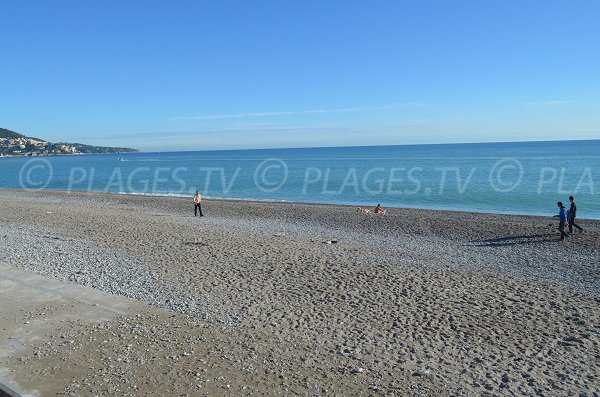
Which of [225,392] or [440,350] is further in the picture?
[440,350]

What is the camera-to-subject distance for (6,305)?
29.9ft

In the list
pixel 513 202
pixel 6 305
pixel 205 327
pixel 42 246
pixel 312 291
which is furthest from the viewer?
pixel 513 202

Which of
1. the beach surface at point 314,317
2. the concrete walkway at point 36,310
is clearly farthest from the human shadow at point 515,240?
the concrete walkway at point 36,310

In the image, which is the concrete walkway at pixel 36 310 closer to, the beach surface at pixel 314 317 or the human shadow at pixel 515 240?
the beach surface at pixel 314 317

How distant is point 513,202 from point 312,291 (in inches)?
1117

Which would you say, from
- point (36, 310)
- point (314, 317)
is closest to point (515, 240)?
point (314, 317)

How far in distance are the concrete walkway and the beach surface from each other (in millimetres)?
74

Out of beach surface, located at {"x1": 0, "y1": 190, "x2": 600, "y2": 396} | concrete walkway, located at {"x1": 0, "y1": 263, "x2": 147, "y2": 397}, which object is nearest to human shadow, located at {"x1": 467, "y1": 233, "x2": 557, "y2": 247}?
beach surface, located at {"x1": 0, "y1": 190, "x2": 600, "y2": 396}

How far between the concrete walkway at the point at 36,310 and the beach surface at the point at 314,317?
0.24ft

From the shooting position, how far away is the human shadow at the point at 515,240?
1742 cm

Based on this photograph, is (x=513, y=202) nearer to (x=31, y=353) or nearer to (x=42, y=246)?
(x=42, y=246)

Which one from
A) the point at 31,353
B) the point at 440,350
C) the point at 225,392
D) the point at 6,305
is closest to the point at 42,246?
the point at 6,305

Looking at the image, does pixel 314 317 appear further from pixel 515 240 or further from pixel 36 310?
pixel 515 240

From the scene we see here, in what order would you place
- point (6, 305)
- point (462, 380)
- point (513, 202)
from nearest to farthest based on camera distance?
1. point (462, 380)
2. point (6, 305)
3. point (513, 202)
